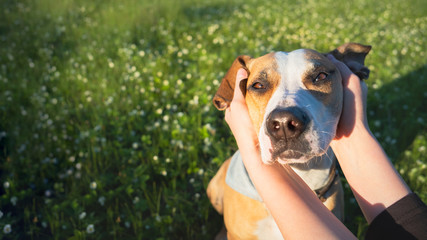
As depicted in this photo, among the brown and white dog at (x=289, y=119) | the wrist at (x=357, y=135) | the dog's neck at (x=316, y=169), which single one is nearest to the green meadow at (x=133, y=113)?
the brown and white dog at (x=289, y=119)

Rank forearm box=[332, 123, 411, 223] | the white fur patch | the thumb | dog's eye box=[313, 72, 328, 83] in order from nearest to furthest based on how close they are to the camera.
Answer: forearm box=[332, 123, 411, 223] < the white fur patch < dog's eye box=[313, 72, 328, 83] < the thumb

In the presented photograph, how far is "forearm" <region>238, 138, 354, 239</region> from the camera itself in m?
1.50

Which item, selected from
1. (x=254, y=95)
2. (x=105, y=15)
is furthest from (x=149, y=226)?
(x=105, y=15)

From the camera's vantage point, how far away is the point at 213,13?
9312 mm

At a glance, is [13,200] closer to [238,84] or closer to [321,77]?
[238,84]

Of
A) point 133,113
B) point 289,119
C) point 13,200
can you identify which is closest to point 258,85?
point 289,119

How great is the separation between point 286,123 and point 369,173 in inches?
24.9

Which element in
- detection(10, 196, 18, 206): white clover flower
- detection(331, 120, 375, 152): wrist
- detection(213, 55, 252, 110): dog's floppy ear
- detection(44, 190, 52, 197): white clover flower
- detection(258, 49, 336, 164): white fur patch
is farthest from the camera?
detection(44, 190, 52, 197): white clover flower

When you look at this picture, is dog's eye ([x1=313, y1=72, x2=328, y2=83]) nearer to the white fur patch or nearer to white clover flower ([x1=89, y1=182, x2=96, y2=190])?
the white fur patch

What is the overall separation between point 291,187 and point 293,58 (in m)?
0.99

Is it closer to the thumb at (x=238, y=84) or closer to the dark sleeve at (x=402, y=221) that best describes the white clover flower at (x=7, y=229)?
the thumb at (x=238, y=84)

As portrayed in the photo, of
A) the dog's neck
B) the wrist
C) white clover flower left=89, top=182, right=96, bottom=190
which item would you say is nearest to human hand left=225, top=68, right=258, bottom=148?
the dog's neck

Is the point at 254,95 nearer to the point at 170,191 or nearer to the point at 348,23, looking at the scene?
the point at 170,191

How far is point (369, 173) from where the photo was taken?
1.82 m
